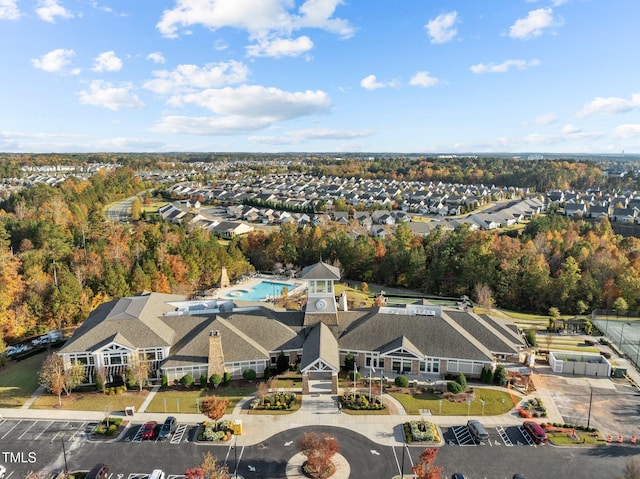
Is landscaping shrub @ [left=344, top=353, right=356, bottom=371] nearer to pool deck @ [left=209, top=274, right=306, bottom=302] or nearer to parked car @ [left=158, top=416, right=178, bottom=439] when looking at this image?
parked car @ [left=158, top=416, right=178, bottom=439]

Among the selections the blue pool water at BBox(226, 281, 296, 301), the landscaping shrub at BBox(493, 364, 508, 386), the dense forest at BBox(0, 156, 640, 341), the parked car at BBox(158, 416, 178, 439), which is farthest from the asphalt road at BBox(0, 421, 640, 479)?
the blue pool water at BBox(226, 281, 296, 301)

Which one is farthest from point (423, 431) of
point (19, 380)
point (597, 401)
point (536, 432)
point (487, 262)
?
point (487, 262)

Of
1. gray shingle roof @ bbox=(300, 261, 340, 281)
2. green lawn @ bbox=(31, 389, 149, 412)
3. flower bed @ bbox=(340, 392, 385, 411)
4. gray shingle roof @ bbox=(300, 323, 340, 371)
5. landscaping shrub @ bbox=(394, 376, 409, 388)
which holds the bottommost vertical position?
green lawn @ bbox=(31, 389, 149, 412)

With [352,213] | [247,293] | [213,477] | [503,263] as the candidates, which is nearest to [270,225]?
[352,213]

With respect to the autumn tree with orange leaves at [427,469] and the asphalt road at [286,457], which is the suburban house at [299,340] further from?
the autumn tree with orange leaves at [427,469]

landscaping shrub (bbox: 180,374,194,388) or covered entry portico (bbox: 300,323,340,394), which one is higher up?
covered entry portico (bbox: 300,323,340,394)
